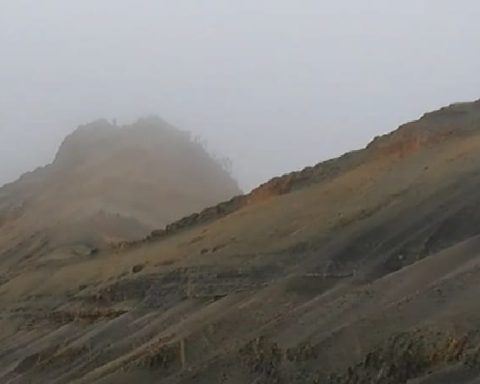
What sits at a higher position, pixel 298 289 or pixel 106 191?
pixel 106 191

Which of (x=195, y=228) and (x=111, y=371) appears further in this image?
(x=195, y=228)

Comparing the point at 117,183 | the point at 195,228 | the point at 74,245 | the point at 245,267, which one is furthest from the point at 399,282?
the point at 117,183

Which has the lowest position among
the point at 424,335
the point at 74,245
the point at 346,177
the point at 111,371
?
the point at 424,335

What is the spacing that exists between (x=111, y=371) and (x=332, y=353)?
665cm

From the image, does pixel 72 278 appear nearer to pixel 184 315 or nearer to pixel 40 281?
pixel 40 281

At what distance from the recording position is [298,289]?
2622cm

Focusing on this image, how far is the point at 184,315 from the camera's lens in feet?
92.1

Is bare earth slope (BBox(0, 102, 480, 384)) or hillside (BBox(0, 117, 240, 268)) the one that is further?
hillside (BBox(0, 117, 240, 268))

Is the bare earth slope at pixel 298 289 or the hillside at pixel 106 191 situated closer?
the bare earth slope at pixel 298 289

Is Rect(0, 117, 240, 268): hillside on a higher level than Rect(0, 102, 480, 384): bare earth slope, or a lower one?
higher

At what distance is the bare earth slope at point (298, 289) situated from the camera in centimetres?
2036

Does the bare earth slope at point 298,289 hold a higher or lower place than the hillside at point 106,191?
lower

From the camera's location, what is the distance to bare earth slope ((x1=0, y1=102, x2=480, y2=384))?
20.4 meters

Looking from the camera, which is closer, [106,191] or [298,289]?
[298,289]
